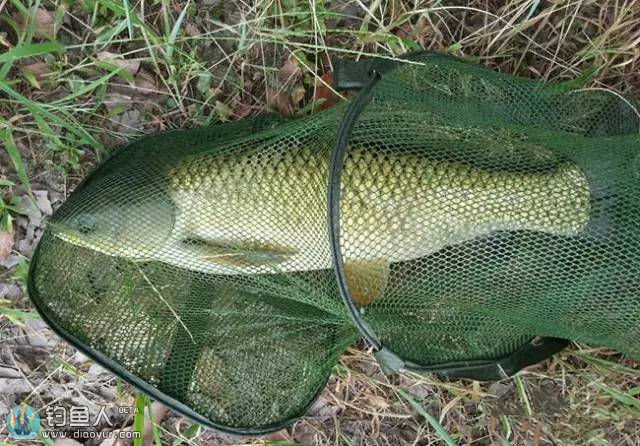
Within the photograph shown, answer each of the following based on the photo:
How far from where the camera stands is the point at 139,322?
58.1 inches

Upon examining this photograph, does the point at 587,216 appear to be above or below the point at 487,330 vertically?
above

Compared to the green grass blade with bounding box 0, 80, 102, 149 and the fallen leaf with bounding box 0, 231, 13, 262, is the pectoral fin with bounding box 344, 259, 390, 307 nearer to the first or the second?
the green grass blade with bounding box 0, 80, 102, 149

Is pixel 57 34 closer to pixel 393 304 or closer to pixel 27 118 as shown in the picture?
pixel 27 118

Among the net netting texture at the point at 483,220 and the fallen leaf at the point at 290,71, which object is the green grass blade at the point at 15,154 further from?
the net netting texture at the point at 483,220

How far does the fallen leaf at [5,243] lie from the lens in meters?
1.67

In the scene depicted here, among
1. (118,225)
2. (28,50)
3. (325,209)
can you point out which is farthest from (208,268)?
(28,50)

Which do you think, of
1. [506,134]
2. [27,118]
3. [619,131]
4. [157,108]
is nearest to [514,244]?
[506,134]

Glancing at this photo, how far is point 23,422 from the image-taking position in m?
1.74

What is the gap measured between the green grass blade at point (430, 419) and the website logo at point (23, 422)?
1037 millimetres

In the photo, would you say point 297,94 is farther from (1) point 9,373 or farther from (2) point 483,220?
(1) point 9,373

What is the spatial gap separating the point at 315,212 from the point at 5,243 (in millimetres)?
911

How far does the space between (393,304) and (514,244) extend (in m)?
0.30

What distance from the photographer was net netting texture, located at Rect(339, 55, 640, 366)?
4.37ft

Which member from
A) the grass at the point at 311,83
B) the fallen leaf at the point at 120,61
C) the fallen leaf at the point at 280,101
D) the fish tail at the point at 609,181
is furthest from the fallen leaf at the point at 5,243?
the fish tail at the point at 609,181
